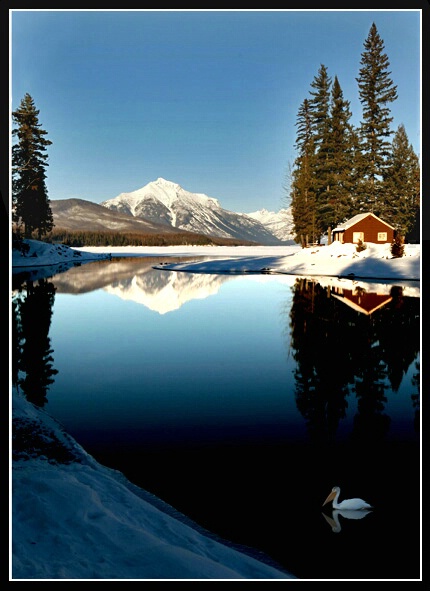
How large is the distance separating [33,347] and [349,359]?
10157 mm

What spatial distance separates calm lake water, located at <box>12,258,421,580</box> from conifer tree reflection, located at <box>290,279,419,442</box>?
0.18ft

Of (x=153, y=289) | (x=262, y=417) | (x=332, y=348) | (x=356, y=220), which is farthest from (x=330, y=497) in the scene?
(x=356, y=220)

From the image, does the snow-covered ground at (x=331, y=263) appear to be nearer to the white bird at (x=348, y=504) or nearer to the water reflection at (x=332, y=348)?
the water reflection at (x=332, y=348)

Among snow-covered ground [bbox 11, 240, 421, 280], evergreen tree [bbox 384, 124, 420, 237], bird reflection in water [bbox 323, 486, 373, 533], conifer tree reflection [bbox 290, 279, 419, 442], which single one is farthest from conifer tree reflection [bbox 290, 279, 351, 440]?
evergreen tree [bbox 384, 124, 420, 237]

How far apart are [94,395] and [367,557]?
7.19 meters

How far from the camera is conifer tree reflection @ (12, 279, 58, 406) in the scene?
11.5 meters

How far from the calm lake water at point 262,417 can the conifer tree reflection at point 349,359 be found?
53 millimetres

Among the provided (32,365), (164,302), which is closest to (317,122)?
(164,302)

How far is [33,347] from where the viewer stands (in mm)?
15789

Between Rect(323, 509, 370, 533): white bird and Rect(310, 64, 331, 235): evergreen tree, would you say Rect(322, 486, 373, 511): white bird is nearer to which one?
Rect(323, 509, 370, 533): white bird

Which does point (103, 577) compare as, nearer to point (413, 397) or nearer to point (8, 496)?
point (8, 496)

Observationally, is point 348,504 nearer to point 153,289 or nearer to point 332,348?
point 332,348
